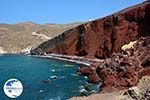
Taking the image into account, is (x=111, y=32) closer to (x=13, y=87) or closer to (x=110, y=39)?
(x=110, y=39)

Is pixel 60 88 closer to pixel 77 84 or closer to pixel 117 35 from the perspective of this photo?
pixel 77 84

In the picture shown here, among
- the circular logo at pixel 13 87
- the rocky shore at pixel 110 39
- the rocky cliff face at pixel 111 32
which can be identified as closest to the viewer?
the circular logo at pixel 13 87

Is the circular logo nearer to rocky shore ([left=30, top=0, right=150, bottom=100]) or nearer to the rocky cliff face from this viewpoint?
rocky shore ([left=30, top=0, right=150, bottom=100])

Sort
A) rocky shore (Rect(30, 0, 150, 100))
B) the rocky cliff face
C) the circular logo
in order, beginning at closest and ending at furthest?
1. the circular logo
2. rocky shore (Rect(30, 0, 150, 100))
3. the rocky cliff face

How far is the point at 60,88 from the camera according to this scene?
2763 inches

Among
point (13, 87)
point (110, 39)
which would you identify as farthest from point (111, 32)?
point (13, 87)

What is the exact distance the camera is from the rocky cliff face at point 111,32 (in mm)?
128250

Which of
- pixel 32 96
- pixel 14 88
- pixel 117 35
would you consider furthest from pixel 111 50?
pixel 14 88

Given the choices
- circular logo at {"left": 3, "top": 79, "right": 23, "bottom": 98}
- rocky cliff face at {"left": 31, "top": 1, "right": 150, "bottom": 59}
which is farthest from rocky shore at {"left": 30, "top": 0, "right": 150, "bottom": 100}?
circular logo at {"left": 3, "top": 79, "right": 23, "bottom": 98}

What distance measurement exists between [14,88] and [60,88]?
49.1 meters

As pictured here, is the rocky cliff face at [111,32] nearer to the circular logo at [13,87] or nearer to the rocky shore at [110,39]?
the rocky shore at [110,39]

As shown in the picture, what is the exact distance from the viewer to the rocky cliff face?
421ft

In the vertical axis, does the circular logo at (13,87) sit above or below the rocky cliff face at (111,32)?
below

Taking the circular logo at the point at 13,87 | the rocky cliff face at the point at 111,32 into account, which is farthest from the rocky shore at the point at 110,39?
the circular logo at the point at 13,87
